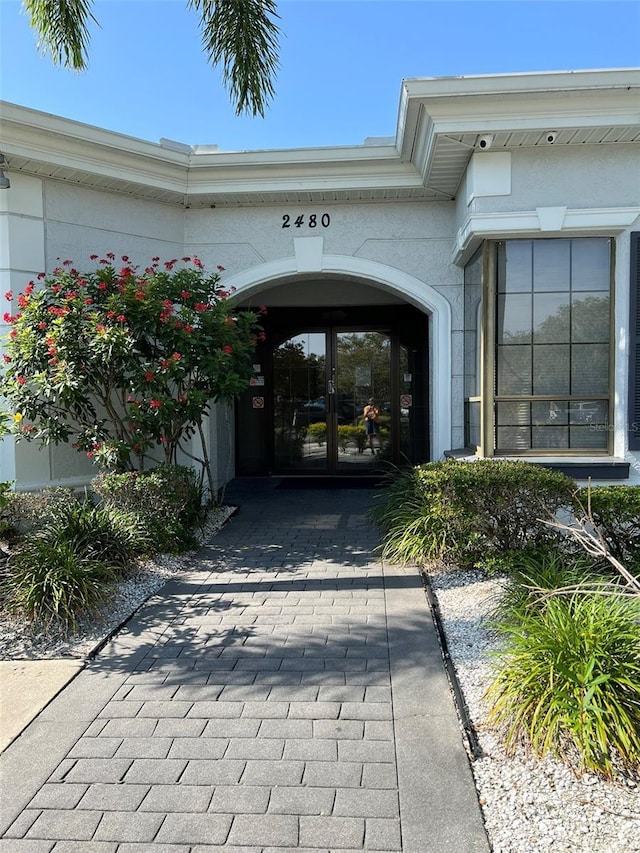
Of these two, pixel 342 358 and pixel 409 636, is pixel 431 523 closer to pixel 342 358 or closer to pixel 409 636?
pixel 409 636

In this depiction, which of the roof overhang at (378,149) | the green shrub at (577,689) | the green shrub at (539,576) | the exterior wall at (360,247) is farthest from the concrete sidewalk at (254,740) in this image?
the roof overhang at (378,149)

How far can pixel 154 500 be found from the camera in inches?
234

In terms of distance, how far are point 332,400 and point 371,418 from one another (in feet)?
2.34

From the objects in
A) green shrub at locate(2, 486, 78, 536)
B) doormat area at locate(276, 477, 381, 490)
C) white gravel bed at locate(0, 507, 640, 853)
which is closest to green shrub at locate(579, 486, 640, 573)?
white gravel bed at locate(0, 507, 640, 853)

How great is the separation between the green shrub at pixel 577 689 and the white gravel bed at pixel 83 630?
8.47ft

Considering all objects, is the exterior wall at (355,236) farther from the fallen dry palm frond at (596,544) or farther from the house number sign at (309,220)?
the fallen dry palm frond at (596,544)

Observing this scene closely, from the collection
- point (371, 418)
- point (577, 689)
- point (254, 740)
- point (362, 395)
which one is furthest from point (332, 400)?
point (577, 689)

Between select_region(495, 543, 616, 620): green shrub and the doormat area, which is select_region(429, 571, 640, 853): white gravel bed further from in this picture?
the doormat area

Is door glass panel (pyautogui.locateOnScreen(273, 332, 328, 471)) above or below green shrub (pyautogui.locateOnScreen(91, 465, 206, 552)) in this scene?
above

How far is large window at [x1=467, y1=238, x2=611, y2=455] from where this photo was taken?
20.7 feet

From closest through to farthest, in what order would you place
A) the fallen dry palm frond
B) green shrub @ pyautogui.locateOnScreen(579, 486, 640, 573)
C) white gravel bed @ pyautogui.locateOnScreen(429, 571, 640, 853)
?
white gravel bed @ pyautogui.locateOnScreen(429, 571, 640, 853) < the fallen dry palm frond < green shrub @ pyautogui.locateOnScreen(579, 486, 640, 573)

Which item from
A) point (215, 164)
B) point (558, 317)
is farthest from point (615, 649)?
point (215, 164)

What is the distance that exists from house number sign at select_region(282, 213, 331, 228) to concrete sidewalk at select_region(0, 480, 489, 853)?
4591mm

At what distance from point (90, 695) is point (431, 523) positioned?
3.16 m
